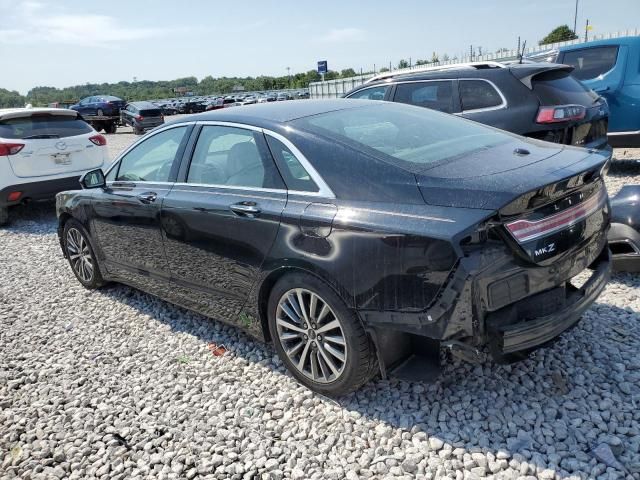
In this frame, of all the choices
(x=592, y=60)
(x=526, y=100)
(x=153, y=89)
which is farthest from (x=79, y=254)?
(x=153, y=89)

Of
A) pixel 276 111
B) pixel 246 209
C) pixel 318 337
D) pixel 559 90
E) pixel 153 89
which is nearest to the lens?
pixel 318 337

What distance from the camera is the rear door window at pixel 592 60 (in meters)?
7.57

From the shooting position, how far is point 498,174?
8.18ft

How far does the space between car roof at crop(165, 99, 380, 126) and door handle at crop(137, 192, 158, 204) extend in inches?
23.9

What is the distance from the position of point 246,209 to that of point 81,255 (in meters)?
2.79

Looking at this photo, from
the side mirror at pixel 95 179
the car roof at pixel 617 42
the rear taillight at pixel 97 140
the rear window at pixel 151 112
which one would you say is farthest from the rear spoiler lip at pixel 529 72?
the rear window at pixel 151 112

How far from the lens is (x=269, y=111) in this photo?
344cm

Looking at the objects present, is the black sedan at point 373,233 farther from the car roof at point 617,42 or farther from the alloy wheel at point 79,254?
the car roof at point 617,42

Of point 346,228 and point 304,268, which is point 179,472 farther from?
point 346,228

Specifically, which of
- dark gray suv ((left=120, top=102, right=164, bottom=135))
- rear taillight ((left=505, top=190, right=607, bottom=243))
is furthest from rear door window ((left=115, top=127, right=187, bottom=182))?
dark gray suv ((left=120, top=102, right=164, bottom=135))

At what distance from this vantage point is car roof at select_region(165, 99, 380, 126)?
10.7 ft

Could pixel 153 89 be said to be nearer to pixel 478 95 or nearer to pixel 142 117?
pixel 142 117

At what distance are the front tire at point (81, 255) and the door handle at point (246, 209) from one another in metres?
2.36

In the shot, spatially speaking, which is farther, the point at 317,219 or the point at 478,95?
the point at 478,95
